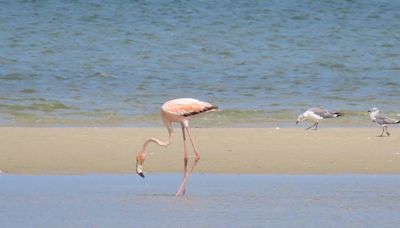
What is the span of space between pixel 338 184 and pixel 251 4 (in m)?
30.0

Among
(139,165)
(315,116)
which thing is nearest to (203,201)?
(139,165)

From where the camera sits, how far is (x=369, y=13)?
39.4 m

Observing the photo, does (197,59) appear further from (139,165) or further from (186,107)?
(139,165)

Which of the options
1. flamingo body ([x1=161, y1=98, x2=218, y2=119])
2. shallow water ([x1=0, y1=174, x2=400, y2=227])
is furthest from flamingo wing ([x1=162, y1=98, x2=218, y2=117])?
shallow water ([x1=0, y1=174, x2=400, y2=227])

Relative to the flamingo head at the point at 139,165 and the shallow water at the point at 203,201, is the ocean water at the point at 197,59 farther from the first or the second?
the flamingo head at the point at 139,165

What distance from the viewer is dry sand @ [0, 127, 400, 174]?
441 inches

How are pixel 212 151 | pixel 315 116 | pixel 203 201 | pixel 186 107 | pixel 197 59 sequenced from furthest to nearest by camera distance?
pixel 197 59 → pixel 315 116 → pixel 212 151 → pixel 186 107 → pixel 203 201

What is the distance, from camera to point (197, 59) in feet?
91.0

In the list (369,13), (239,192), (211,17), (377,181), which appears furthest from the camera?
(369,13)

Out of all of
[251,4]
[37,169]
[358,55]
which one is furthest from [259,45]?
[37,169]

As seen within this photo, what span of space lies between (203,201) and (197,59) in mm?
18511

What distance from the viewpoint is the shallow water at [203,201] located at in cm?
827

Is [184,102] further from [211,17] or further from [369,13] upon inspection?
[369,13]

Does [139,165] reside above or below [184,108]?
below
